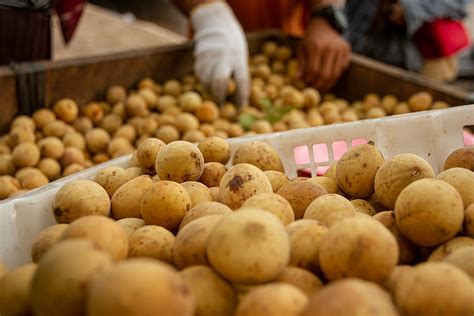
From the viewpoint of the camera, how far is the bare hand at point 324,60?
310 centimetres

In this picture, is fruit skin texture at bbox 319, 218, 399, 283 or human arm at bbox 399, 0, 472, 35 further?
human arm at bbox 399, 0, 472, 35

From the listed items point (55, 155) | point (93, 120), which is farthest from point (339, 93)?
point (55, 155)

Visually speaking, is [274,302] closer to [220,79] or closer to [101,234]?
[101,234]

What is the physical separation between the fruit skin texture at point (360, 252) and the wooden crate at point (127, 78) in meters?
1.89

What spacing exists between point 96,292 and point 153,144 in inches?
32.4

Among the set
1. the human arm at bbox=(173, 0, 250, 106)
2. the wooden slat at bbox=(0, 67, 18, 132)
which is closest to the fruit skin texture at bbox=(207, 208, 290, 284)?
the wooden slat at bbox=(0, 67, 18, 132)

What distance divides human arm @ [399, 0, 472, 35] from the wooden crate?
0.60 meters

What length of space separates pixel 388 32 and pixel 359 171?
2.80 metres

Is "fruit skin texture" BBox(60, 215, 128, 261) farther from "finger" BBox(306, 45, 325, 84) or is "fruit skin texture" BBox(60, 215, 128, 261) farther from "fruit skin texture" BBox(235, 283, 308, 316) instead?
"finger" BBox(306, 45, 325, 84)

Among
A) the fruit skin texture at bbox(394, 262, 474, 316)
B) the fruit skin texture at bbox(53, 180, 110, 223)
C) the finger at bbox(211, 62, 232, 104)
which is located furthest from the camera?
the finger at bbox(211, 62, 232, 104)

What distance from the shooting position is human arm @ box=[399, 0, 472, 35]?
3.49 metres

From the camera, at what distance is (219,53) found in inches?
112

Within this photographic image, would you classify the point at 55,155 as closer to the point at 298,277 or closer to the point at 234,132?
the point at 234,132

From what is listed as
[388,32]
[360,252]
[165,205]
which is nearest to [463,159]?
[360,252]
